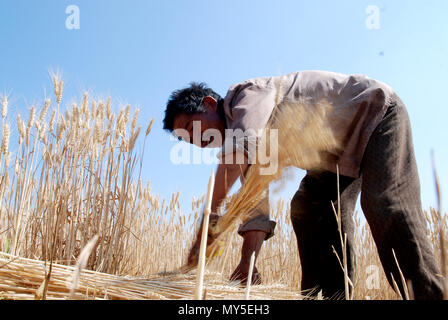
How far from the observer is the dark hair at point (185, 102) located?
158 centimetres

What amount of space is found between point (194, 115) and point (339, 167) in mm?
660

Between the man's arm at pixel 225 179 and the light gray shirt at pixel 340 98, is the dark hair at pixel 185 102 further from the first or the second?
the man's arm at pixel 225 179

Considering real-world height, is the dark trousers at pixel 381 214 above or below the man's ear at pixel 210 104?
below

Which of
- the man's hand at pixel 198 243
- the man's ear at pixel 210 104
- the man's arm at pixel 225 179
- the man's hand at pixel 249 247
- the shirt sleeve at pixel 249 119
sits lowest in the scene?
the man's hand at pixel 249 247

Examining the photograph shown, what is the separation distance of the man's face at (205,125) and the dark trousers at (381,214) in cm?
47

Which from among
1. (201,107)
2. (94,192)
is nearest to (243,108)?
(201,107)

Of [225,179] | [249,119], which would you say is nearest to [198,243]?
[225,179]

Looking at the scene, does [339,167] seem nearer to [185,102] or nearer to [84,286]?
[185,102]

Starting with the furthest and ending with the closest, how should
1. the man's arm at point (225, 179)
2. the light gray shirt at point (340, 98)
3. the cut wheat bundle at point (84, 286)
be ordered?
the light gray shirt at point (340, 98) → the man's arm at point (225, 179) → the cut wheat bundle at point (84, 286)

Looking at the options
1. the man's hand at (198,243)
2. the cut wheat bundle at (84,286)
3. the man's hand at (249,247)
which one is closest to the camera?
the cut wheat bundle at (84,286)

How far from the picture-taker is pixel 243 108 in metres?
1.19

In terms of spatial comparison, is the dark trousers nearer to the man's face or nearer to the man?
the man

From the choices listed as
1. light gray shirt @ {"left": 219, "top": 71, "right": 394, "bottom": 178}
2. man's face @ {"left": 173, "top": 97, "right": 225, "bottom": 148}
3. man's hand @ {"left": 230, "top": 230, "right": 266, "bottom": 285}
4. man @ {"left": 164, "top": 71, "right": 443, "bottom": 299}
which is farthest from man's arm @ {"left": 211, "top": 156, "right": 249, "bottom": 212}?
man's hand @ {"left": 230, "top": 230, "right": 266, "bottom": 285}

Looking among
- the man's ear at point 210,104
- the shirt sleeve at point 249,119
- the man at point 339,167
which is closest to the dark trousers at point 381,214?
the man at point 339,167
